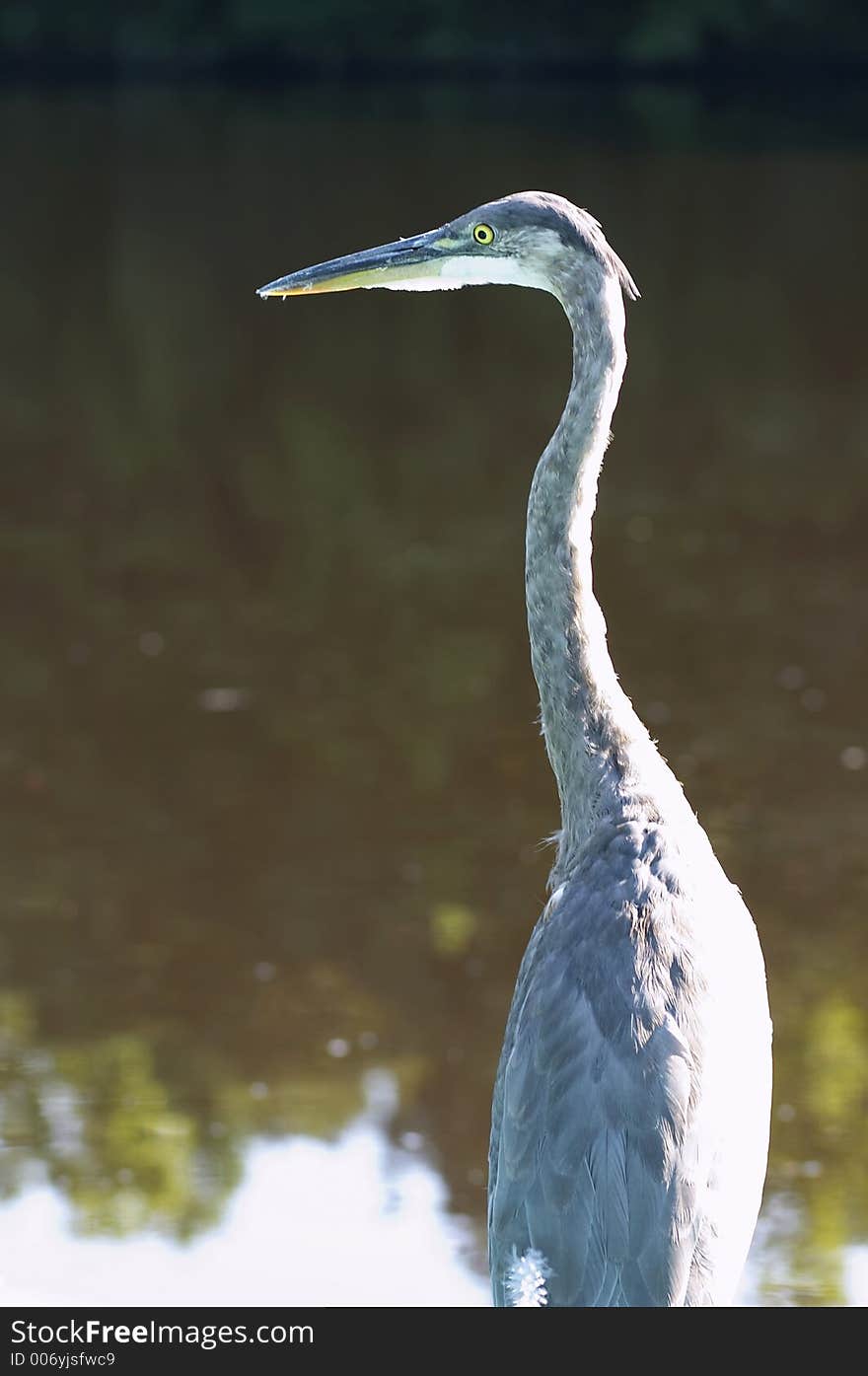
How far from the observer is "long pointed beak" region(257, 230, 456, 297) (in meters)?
3.89

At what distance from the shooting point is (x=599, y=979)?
331 centimetres

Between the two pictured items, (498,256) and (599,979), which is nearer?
(599,979)

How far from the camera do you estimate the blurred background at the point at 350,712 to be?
5480mm

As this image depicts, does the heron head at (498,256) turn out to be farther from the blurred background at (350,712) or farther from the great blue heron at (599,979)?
→ the blurred background at (350,712)

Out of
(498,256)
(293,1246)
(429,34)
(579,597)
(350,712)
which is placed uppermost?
(429,34)

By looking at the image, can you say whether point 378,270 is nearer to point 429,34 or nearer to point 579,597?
point 579,597

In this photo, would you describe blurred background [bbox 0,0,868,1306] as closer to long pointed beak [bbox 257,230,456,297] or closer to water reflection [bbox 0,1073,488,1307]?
water reflection [bbox 0,1073,488,1307]

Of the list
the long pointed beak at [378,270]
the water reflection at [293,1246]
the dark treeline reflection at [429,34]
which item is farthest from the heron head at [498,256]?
the dark treeline reflection at [429,34]

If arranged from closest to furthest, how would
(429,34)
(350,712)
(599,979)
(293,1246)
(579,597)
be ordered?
1. (599,979)
2. (579,597)
3. (293,1246)
4. (350,712)
5. (429,34)

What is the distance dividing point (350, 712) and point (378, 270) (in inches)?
200

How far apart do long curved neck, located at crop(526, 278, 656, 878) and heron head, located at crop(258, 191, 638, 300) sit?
52 mm

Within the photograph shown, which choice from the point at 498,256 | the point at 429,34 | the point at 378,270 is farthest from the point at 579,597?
the point at 429,34

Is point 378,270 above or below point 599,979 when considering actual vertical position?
above
